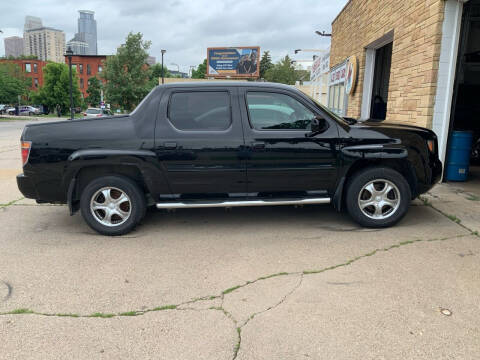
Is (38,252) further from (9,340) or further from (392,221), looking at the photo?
(392,221)

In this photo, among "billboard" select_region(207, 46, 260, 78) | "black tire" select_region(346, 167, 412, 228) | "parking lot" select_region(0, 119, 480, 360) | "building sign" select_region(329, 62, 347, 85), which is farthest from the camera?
"billboard" select_region(207, 46, 260, 78)

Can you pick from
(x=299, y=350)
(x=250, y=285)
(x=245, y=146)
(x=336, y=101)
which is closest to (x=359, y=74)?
(x=336, y=101)

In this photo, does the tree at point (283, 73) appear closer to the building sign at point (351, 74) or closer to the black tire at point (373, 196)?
the building sign at point (351, 74)

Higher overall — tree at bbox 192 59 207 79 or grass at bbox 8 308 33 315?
tree at bbox 192 59 207 79

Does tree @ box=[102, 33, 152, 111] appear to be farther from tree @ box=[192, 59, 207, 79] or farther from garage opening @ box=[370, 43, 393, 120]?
tree @ box=[192, 59, 207, 79]

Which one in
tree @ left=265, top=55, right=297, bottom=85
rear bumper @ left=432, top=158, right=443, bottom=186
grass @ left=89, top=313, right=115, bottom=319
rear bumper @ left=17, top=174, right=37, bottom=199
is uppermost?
tree @ left=265, top=55, right=297, bottom=85

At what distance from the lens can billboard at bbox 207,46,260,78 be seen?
1722 inches

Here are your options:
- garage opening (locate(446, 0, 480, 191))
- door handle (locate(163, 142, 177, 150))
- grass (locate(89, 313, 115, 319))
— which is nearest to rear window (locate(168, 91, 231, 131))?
door handle (locate(163, 142, 177, 150))

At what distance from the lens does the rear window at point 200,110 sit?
181 inches

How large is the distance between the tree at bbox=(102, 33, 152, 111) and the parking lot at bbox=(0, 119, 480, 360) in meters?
29.4

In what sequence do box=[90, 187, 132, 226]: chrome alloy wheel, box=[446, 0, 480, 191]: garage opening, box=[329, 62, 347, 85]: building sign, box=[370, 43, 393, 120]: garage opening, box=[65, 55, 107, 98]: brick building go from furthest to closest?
1. box=[65, 55, 107, 98]: brick building
2. box=[329, 62, 347, 85]: building sign
3. box=[370, 43, 393, 120]: garage opening
4. box=[446, 0, 480, 191]: garage opening
5. box=[90, 187, 132, 226]: chrome alloy wheel

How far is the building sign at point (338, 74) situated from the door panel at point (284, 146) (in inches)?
379

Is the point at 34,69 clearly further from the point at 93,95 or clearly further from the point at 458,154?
the point at 458,154

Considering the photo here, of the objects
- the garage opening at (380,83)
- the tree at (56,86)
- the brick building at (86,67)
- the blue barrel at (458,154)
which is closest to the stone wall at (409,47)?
the garage opening at (380,83)
